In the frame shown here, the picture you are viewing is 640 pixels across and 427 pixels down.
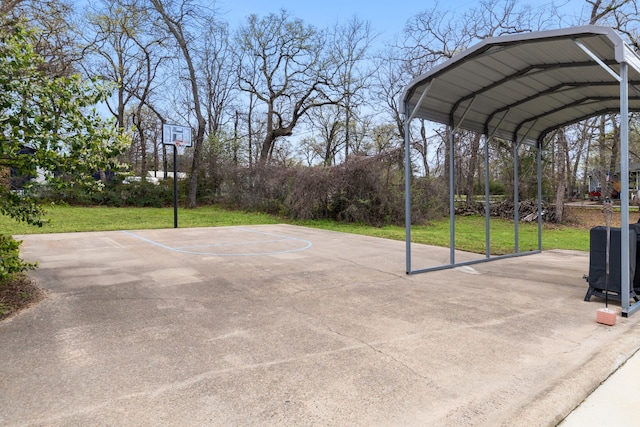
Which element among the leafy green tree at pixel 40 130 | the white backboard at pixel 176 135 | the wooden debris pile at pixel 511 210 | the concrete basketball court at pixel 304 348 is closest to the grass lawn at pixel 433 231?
the wooden debris pile at pixel 511 210

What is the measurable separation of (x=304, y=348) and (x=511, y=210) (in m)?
16.7

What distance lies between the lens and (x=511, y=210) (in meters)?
17.1

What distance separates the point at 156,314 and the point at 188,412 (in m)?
1.90

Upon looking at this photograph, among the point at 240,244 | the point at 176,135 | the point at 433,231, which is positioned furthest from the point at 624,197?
the point at 176,135

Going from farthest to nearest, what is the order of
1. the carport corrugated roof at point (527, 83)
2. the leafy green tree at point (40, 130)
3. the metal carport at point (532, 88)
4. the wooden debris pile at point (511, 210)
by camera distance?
the wooden debris pile at point (511, 210) → the carport corrugated roof at point (527, 83) → the metal carport at point (532, 88) → the leafy green tree at point (40, 130)

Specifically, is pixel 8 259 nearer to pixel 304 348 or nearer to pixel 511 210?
pixel 304 348

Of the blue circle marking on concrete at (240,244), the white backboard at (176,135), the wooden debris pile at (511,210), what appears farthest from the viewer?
the wooden debris pile at (511,210)

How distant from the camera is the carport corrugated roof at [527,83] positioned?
4234 mm

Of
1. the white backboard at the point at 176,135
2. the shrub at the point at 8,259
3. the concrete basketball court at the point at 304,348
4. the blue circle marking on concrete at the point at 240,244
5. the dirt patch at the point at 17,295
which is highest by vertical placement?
the white backboard at the point at 176,135

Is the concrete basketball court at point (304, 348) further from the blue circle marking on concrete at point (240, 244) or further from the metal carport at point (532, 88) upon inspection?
the blue circle marking on concrete at point (240, 244)

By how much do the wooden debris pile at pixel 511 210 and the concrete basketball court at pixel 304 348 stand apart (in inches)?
447

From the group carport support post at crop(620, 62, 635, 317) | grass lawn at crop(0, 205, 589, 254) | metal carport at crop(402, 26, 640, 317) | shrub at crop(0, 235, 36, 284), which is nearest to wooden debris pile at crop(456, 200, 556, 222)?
grass lawn at crop(0, 205, 589, 254)

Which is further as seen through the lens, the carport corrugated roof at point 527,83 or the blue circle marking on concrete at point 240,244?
the blue circle marking on concrete at point 240,244

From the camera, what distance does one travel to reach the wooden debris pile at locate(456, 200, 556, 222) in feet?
51.7
